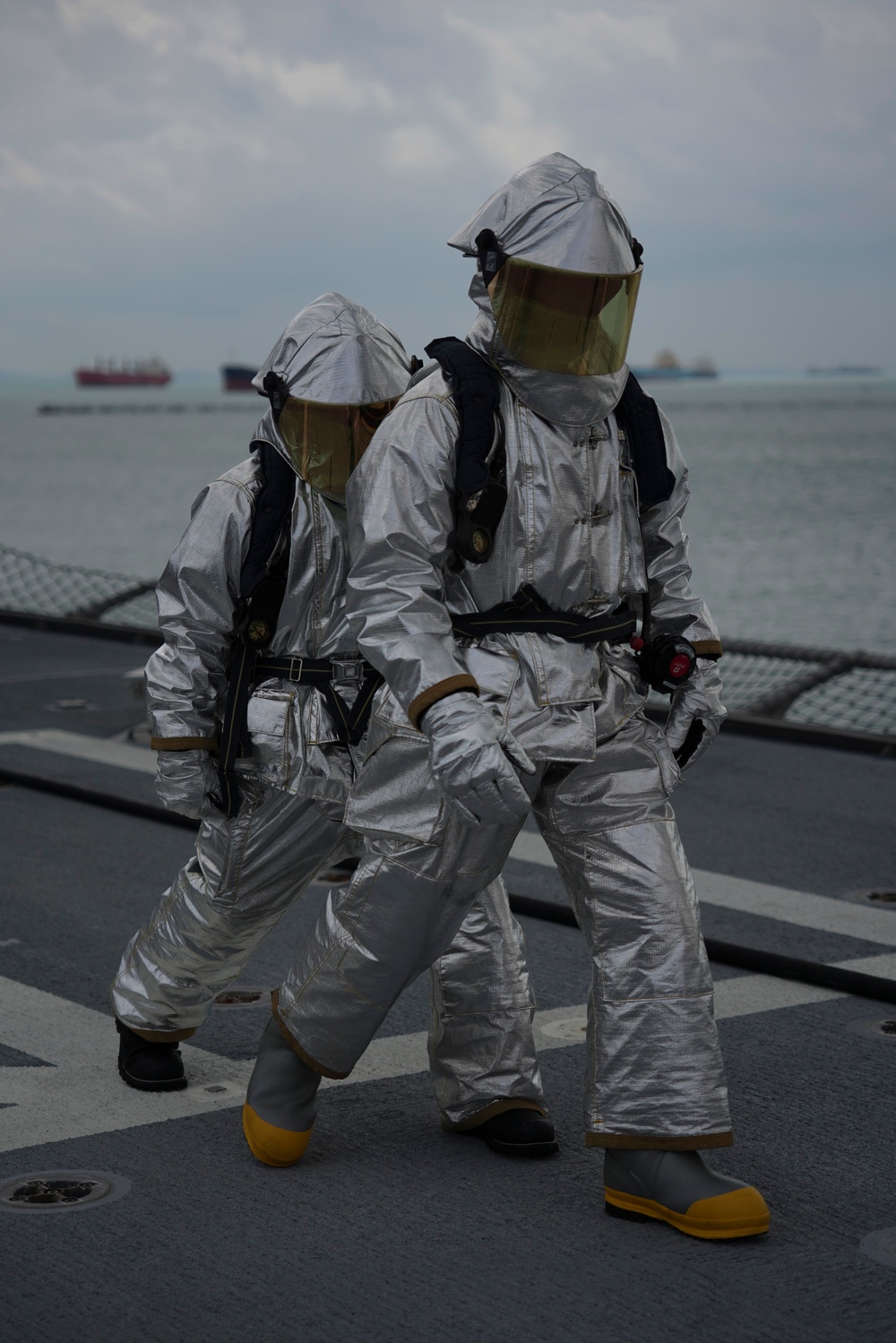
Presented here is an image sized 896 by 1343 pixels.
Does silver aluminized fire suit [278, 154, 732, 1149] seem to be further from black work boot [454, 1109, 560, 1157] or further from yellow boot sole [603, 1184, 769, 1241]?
black work boot [454, 1109, 560, 1157]

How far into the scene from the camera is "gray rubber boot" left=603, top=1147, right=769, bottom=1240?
283cm

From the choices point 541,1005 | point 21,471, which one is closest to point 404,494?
point 541,1005

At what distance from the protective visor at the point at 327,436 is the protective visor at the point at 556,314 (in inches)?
17.0

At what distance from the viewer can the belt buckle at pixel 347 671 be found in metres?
3.35

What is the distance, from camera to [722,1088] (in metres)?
2.90

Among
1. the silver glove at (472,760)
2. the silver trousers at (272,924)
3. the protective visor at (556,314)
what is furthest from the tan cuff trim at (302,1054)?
the protective visor at (556,314)

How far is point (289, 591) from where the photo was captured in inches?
133

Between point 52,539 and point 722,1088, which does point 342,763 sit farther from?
point 52,539

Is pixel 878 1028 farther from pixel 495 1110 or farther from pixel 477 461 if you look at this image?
pixel 477 461

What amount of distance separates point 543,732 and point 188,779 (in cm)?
84

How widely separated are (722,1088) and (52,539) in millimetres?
40433

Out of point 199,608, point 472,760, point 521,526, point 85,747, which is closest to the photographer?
point 472,760

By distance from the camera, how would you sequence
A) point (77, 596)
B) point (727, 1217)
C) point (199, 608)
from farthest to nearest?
point (77, 596) < point (199, 608) < point (727, 1217)

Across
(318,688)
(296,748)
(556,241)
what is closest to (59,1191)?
(296,748)
